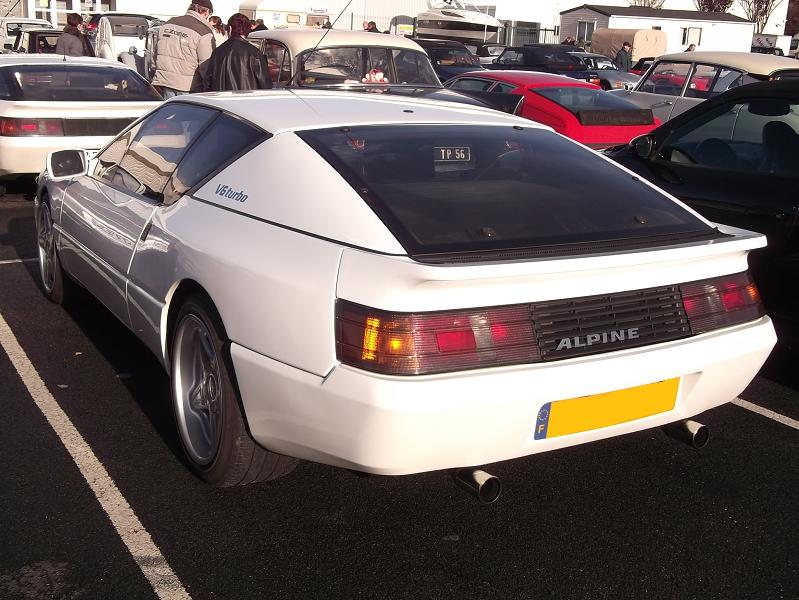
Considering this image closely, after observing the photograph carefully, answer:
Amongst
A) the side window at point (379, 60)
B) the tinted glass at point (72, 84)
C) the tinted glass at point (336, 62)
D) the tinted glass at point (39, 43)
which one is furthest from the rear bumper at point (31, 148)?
the tinted glass at point (39, 43)

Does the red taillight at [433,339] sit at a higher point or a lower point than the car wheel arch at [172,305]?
higher

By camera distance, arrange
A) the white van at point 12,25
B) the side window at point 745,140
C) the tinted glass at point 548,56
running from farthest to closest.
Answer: the tinted glass at point 548,56 < the white van at point 12,25 < the side window at point 745,140

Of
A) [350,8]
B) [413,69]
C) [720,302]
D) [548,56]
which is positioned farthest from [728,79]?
[350,8]

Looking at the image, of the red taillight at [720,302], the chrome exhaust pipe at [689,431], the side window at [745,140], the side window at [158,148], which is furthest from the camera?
the side window at [745,140]

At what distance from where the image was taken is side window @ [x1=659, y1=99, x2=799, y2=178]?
16.3 ft

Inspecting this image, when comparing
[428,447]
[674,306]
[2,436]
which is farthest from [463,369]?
[2,436]

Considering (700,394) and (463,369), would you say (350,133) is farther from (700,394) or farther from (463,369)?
(700,394)

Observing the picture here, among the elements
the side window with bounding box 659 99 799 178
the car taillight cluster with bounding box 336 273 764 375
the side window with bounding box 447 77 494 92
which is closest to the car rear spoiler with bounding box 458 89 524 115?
the side window with bounding box 447 77 494 92

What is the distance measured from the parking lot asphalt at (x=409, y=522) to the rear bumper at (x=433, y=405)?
386mm

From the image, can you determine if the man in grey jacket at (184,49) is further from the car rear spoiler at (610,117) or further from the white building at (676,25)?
the white building at (676,25)

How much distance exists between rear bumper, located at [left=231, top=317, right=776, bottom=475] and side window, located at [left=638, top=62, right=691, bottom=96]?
31.1 ft

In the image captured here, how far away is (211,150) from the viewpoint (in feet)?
12.7

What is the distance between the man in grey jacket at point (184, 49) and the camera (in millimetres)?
10180

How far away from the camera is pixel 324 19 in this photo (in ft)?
73.6
